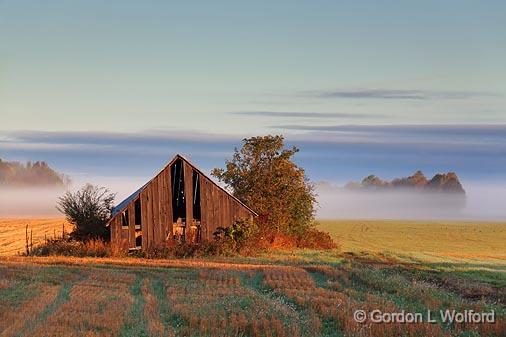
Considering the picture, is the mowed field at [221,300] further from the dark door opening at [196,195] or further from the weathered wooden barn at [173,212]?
the dark door opening at [196,195]

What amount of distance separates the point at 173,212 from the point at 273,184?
1261 cm

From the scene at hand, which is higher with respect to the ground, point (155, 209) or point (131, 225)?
point (155, 209)

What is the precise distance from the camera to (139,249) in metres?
48.4

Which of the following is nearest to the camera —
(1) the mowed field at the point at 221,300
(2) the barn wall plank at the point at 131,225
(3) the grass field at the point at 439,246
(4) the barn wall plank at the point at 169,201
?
(1) the mowed field at the point at 221,300

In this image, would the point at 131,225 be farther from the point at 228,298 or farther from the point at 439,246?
the point at 439,246

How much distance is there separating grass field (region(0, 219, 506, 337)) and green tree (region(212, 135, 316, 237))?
58.0 feet

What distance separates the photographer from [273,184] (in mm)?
61844

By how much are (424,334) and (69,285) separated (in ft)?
49.5

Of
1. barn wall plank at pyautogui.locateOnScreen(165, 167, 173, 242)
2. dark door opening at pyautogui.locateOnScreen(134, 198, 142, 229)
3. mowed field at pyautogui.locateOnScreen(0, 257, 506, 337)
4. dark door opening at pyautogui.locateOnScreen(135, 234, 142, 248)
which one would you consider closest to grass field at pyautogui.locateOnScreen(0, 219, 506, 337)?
mowed field at pyautogui.locateOnScreen(0, 257, 506, 337)

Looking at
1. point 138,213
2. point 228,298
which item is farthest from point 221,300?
point 138,213

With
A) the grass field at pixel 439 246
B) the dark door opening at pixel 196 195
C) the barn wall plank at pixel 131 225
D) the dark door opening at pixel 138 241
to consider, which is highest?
the dark door opening at pixel 196 195

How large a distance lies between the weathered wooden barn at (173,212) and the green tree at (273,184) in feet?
30.7

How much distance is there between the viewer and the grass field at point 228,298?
19.0 meters

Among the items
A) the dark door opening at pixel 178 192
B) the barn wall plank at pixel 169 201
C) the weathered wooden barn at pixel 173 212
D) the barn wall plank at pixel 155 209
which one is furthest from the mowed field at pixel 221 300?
the dark door opening at pixel 178 192
